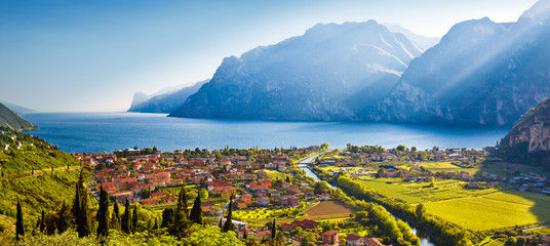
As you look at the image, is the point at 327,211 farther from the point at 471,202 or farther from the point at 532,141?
the point at 532,141

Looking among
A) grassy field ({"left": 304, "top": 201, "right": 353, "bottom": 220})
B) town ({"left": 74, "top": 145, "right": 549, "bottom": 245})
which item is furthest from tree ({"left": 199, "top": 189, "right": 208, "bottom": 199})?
grassy field ({"left": 304, "top": 201, "right": 353, "bottom": 220})

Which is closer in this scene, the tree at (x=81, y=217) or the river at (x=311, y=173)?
the tree at (x=81, y=217)

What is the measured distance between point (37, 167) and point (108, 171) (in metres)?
17.1

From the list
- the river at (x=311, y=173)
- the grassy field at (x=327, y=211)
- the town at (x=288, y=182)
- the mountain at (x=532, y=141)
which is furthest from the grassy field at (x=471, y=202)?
the mountain at (x=532, y=141)

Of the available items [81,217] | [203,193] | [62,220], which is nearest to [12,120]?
[203,193]

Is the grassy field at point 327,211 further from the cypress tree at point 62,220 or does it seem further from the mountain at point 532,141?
the mountain at point 532,141

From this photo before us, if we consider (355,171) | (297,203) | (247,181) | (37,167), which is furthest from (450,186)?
(37,167)

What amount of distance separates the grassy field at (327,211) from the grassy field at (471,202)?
12125 mm

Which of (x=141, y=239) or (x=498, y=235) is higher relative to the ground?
(x=141, y=239)

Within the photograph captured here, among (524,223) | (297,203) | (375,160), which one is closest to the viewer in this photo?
(524,223)

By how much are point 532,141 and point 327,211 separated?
266ft

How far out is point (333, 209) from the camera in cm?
5575

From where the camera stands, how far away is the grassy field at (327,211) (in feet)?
171

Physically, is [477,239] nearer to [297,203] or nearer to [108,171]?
[297,203]
